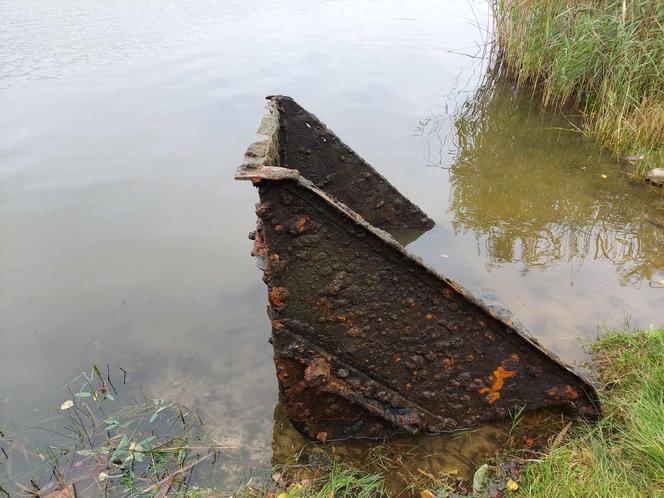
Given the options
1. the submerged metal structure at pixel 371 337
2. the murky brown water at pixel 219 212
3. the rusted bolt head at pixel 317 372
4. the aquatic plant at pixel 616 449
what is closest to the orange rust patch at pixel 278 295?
the submerged metal structure at pixel 371 337

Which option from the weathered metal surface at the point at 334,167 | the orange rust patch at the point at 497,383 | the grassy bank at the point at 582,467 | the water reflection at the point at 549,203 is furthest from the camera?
the water reflection at the point at 549,203

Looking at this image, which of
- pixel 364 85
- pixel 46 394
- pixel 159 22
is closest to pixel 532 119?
pixel 364 85

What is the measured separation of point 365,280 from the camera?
211cm

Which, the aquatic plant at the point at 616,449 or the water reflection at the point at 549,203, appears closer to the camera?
the aquatic plant at the point at 616,449

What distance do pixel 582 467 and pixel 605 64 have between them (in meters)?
5.87

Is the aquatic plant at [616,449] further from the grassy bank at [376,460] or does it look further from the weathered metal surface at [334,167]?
the weathered metal surface at [334,167]

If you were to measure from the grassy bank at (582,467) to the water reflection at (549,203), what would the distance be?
5.35 ft

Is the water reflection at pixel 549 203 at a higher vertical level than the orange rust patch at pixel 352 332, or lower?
lower

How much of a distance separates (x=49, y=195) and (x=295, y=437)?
4.07m

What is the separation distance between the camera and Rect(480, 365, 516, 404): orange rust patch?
2.33m

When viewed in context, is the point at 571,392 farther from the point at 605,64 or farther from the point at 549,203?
the point at 605,64

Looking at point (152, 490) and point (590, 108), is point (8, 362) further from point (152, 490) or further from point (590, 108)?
point (590, 108)

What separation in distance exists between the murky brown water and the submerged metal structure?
32cm

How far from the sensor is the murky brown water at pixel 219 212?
10.6 ft
